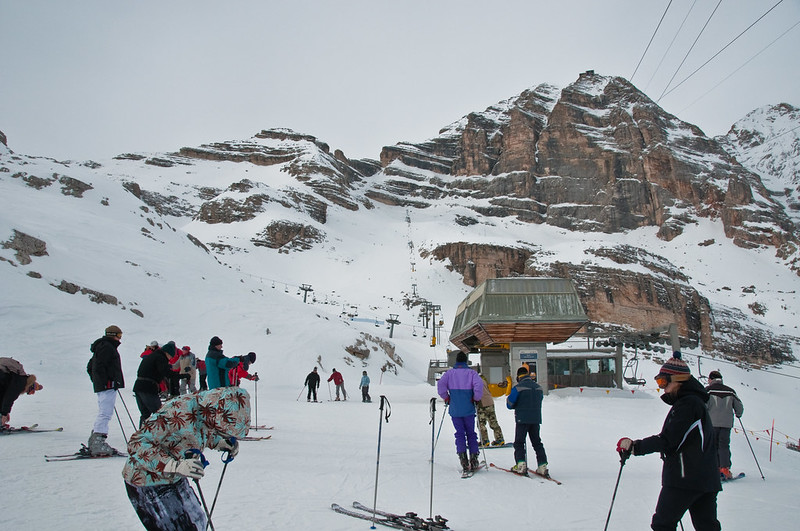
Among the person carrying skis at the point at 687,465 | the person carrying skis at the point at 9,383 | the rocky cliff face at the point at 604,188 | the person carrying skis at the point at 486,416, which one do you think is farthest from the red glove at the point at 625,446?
the rocky cliff face at the point at 604,188

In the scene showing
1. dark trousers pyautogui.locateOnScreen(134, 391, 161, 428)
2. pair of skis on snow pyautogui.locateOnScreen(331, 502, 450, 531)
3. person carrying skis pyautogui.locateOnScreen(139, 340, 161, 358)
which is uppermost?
person carrying skis pyautogui.locateOnScreen(139, 340, 161, 358)

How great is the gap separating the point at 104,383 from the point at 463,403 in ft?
15.7

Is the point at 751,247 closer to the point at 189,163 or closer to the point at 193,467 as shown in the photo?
the point at 193,467

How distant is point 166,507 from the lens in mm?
2727

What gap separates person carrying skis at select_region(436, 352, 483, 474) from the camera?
6434 millimetres

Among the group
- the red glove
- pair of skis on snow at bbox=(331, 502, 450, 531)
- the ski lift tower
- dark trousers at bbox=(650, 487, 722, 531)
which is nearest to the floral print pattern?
pair of skis on snow at bbox=(331, 502, 450, 531)

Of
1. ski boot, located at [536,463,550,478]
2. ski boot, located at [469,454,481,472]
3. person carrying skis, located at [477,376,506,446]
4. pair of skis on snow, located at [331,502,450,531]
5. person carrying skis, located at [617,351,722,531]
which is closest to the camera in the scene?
person carrying skis, located at [617,351,722,531]

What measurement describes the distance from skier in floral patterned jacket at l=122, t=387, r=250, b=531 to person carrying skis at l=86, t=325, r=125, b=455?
373cm

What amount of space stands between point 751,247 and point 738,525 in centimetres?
10576

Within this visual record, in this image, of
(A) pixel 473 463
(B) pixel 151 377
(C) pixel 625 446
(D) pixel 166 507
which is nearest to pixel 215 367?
(B) pixel 151 377

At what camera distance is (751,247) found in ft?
290

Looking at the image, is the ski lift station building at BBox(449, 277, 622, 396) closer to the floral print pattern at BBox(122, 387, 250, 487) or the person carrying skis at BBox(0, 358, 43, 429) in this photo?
the person carrying skis at BBox(0, 358, 43, 429)

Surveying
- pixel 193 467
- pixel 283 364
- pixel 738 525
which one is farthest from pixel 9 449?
pixel 283 364

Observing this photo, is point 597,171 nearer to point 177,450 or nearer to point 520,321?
point 520,321
